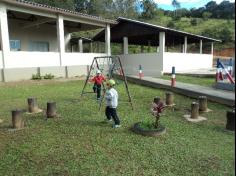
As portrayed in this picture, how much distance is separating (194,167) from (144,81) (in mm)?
10759

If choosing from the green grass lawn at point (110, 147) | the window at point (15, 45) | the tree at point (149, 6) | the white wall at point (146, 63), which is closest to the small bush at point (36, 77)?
the window at point (15, 45)

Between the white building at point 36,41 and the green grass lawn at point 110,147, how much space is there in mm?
8362

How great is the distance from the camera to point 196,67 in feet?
82.8

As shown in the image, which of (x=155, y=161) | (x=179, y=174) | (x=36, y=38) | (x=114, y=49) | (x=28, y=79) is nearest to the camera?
(x=179, y=174)

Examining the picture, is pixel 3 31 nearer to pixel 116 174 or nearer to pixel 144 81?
pixel 144 81

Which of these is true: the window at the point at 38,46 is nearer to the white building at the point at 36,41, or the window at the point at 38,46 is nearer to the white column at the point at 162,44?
the white building at the point at 36,41

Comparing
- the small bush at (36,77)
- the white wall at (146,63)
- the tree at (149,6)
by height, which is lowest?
the small bush at (36,77)

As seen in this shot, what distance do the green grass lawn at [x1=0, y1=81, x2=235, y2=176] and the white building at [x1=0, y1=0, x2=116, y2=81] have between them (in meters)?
8.36

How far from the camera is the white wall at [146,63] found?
1993cm

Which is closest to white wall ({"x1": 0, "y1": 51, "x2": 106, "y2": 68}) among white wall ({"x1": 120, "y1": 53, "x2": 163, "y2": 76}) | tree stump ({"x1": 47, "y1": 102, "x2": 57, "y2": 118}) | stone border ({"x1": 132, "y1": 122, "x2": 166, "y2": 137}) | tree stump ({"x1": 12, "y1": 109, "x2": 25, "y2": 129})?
white wall ({"x1": 120, "y1": 53, "x2": 163, "y2": 76})

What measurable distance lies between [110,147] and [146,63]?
16294mm

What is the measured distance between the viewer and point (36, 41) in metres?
20.9

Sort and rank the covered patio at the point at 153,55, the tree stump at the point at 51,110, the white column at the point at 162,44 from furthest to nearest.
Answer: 1. the covered patio at the point at 153,55
2. the white column at the point at 162,44
3. the tree stump at the point at 51,110

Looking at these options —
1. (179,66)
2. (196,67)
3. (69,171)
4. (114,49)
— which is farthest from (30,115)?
(114,49)
